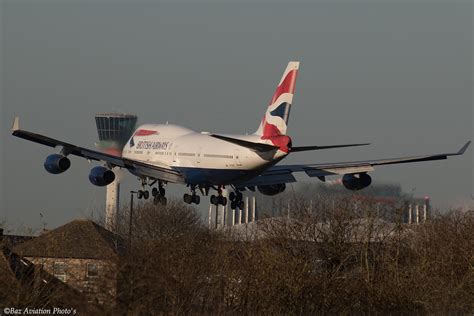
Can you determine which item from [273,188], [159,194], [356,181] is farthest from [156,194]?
[356,181]

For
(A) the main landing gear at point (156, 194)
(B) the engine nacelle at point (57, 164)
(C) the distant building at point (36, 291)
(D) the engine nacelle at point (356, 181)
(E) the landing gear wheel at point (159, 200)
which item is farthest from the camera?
(A) the main landing gear at point (156, 194)

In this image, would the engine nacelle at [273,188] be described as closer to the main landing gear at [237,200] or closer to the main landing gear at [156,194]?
the main landing gear at [237,200]

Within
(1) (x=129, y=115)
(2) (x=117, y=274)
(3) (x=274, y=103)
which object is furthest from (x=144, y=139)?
(1) (x=129, y=115)

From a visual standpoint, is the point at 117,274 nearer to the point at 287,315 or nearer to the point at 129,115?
the point at 287,315

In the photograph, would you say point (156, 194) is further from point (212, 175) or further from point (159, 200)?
point (212, 175)

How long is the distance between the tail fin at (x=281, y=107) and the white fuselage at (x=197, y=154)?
1003 mm

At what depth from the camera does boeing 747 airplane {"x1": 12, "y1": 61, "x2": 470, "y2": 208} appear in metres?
67.0

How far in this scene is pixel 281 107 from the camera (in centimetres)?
6781

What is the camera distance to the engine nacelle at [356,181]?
7438cm

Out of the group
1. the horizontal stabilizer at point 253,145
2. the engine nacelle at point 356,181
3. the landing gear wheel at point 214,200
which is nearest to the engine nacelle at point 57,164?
the landing gear wheel at point 214,200

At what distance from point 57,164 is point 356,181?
66.6ft

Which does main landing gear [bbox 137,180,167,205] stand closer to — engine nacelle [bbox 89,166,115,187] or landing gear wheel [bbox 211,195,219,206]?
engine nacelle [bbox 89,166,115,187]

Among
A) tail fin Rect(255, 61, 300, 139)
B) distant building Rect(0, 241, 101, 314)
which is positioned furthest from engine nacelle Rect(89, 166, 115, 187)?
distant building Rect(0, 241, 101, 314)

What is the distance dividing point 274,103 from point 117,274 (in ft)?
121
